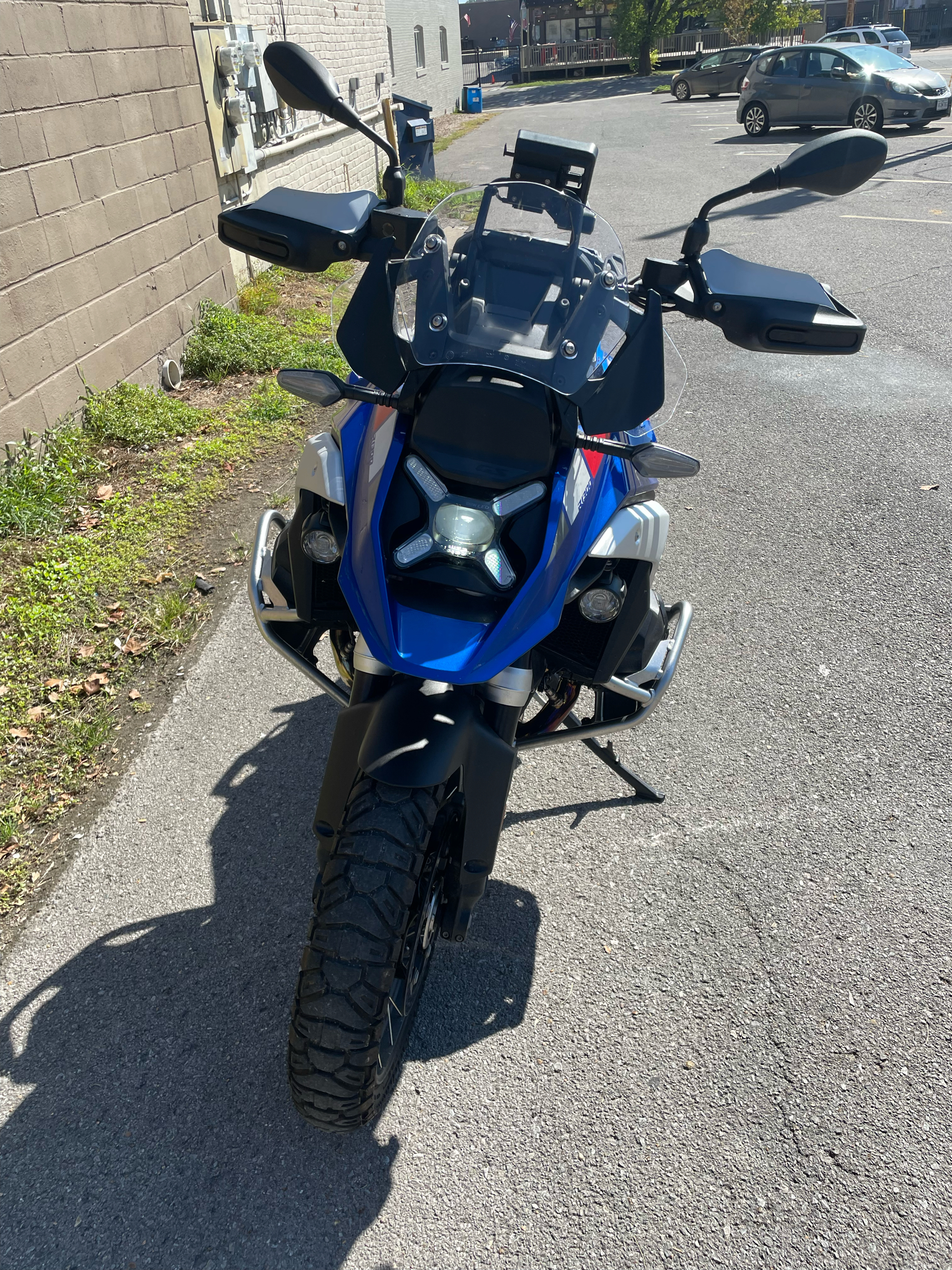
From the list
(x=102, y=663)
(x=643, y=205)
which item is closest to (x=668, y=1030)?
(x=102, y=663)

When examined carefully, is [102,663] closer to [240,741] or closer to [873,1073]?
[240,741]

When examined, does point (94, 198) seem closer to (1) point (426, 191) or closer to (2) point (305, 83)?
(2) point (305, 83)

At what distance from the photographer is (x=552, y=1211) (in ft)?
6.81

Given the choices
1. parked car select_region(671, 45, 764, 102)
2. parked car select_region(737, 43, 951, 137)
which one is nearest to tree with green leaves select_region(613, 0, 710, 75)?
parked car select_region(671, 45, 764, 102)

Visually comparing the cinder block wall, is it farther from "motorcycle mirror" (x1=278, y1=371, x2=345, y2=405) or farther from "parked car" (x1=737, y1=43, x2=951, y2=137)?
"parked car" (x1=737, y1=43, x2=951, y2=137)

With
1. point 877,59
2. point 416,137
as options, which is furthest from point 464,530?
point 877,59

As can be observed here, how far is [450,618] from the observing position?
2.02 m

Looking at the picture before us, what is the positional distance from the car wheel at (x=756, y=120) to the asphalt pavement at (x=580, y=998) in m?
18.1

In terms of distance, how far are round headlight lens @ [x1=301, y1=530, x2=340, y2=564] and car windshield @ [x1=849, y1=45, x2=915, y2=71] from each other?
1933 cm

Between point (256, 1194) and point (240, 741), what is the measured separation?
1.69 m

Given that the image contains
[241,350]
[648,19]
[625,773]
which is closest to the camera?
[625,773]

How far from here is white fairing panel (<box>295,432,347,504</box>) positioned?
2.28 metres

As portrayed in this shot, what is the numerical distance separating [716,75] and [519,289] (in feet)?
101

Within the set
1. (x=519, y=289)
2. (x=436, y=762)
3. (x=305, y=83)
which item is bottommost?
(x=436, y=762)
